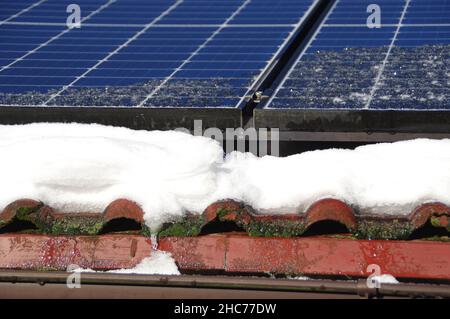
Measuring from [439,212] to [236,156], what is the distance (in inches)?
57.4

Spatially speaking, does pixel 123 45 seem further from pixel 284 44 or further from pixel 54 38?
pixel 284 44

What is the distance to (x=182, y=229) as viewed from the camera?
17.2 ft

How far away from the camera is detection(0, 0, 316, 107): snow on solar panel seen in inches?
301

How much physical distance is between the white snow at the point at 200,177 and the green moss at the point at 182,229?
0.20ft

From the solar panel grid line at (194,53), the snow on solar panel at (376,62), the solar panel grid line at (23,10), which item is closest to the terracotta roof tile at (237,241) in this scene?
the snow on solar panel at (376,62)

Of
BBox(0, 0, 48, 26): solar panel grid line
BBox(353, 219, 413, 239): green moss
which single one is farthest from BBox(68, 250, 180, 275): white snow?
BBox(0, 0, 48, 26): solar panel grid line

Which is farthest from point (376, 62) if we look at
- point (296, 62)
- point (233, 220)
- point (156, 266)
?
point (156, 266)

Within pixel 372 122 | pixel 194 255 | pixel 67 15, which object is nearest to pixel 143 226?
pixel 194 255

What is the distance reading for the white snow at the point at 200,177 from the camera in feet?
17.2

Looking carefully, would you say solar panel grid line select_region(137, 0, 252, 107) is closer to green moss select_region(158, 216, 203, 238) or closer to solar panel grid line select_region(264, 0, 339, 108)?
solar panel grid line select_region(264, 0, 339, 108)

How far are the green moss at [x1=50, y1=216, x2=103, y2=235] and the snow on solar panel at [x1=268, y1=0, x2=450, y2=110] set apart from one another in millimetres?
2226

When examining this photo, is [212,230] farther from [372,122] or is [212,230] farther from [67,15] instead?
[67,15]

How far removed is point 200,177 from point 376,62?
10.5ft

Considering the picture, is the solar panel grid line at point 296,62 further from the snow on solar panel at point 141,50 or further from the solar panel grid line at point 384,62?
the solar panel grid line at point 384,62
